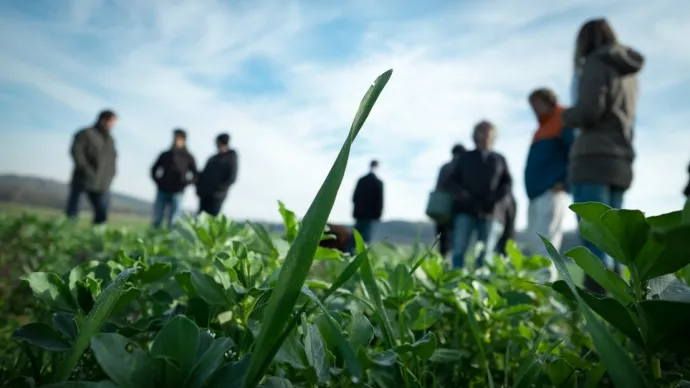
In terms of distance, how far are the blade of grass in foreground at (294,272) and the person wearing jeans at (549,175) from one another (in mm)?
4360

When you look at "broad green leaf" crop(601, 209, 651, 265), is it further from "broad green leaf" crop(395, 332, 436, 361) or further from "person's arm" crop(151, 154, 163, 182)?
"person's arm" crop(151, 154, 163, 182)

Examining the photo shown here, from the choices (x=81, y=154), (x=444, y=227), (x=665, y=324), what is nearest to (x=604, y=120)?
(x=444, y=227)

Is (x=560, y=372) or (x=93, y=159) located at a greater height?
(x=93, y=159)

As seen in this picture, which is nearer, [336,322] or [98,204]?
[336,322]

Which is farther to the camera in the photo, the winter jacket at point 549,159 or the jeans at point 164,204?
the jeans at point 164,204

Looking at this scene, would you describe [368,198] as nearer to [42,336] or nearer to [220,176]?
[220,176]

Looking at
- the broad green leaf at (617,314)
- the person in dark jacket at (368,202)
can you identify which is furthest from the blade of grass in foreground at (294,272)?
the person in dark jacket at (368,202)

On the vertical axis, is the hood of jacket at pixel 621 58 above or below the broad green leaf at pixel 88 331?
above

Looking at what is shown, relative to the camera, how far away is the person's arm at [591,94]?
10.9 ft

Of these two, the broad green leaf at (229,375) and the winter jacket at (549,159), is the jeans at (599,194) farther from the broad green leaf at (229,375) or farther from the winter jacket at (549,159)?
the broad green leaf at (229,375)

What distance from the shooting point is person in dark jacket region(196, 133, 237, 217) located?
786 cm

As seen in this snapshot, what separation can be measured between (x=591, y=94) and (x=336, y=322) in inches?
133

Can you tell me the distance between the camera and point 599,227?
0.42 m

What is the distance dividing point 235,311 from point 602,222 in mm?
434
